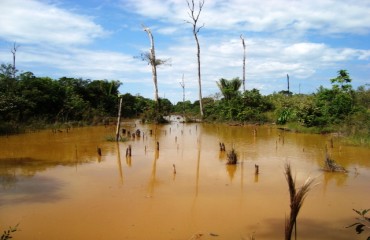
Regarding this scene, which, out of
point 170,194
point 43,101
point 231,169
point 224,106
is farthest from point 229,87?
point 170,194

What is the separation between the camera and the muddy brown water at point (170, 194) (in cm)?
548

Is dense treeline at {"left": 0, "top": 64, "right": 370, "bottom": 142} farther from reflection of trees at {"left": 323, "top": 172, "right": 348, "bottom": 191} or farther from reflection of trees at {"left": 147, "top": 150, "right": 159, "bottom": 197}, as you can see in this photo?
reflection of trees at {"left": 147, "top": 150, "right": 159, "bottom": 197}

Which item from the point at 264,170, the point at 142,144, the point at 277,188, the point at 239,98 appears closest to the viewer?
the point at 277,188

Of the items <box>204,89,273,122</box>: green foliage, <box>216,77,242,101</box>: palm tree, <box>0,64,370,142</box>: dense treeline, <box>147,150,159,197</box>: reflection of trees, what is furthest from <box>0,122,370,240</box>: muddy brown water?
<box>216,77,242,101</box>: palm tree

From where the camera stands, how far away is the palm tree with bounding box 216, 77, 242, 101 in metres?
30.9

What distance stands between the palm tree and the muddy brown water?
59.9 ft

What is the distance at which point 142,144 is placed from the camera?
1511 centimetres

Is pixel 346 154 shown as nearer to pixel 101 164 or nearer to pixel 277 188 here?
pixel 277 188

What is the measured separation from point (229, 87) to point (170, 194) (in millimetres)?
25183

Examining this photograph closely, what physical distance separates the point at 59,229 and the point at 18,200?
1.94 m

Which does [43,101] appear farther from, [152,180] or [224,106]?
[152,180]

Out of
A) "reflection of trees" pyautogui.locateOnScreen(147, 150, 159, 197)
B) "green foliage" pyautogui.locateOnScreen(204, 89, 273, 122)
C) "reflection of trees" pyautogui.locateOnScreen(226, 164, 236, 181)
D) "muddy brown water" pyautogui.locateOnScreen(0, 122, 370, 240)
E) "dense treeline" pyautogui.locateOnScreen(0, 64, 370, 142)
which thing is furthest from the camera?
"green foliage" pyautogui.locateOnScreen(204, 89, 273, 122)

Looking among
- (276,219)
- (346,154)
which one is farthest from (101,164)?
(346,154)

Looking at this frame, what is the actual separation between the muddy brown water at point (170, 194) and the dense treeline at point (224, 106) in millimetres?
6758
